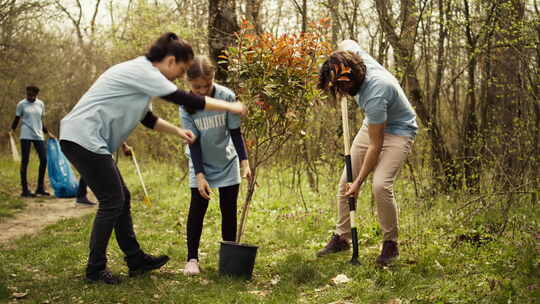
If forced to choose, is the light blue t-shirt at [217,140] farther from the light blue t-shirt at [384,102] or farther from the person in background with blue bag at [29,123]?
the person in background with blue bag at [29,123]

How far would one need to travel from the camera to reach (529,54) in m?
5.77

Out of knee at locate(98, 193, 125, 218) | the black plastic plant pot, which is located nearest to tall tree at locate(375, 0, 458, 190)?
the black plastic plant pot

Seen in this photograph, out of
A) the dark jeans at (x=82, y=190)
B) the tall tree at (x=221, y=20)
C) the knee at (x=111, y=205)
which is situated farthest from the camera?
the dark jeans at (x=82, y=190)

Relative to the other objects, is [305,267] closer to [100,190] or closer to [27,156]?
[100,190]

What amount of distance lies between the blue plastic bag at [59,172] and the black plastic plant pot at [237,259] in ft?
19.7

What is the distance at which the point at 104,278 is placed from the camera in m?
3.90

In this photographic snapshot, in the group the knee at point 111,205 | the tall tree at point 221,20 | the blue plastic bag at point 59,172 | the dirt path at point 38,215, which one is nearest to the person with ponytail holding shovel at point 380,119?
the knee at point 111,205

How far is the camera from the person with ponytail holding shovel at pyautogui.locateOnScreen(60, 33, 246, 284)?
11.4 ft

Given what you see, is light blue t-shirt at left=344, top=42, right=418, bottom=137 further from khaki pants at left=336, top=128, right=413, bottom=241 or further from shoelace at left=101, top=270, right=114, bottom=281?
shoelace at left=101, top=270, right=114, bottom=281

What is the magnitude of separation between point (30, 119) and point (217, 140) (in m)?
6.32

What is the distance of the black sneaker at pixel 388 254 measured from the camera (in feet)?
13.5

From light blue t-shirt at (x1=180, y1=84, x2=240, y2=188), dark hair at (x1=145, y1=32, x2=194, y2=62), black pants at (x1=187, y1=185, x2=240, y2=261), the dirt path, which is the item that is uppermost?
dark hair at (x1=145, y1=32, x2=194, y2=62)

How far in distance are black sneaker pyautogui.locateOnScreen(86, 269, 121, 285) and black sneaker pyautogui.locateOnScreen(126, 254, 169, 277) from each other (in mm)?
244

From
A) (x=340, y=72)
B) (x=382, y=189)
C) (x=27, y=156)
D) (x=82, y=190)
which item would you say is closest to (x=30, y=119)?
(x=27, y=156)
